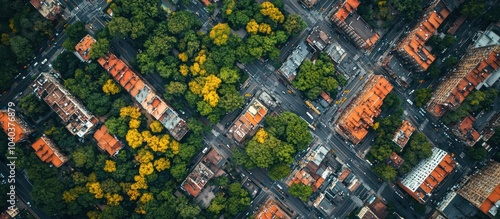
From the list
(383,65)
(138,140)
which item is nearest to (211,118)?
(138,140)

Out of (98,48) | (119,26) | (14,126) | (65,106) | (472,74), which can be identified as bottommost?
(14,126)

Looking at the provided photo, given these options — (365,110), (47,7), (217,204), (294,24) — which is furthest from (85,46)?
(365,110)

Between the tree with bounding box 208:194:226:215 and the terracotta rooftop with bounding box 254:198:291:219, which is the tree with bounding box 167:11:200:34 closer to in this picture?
the tree with bounding box 208:194:226:215

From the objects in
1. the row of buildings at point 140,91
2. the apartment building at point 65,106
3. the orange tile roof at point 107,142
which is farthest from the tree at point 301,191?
the apartment building at point 65,106

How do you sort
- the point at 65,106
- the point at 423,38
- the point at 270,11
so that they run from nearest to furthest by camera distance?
the point at 423,38 < the point at 65,106 < the point at 270,11

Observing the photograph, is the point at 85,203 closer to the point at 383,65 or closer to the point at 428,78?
the point at 383,65

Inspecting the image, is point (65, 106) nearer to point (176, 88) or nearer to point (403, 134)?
point (176, 88)
